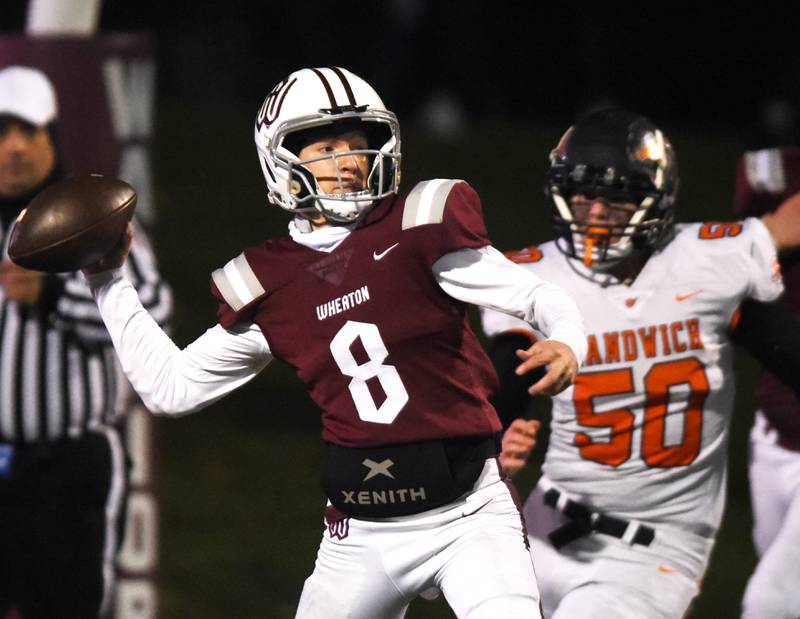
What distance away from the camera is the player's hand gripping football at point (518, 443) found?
425 centimetres

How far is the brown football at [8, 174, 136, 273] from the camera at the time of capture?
3887 mm

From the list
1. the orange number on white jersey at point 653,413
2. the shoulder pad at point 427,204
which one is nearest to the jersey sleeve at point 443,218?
the shoulder pad at point 427,204

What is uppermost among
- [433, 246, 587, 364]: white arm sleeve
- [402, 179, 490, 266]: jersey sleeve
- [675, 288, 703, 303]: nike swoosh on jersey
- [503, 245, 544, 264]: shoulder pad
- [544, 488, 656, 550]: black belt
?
[402, 179, 490, 266]: jersey sleeve

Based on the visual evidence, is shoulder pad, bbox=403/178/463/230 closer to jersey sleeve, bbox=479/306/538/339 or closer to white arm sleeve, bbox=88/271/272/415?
white arm sleeve, bbox=88/271/272/415

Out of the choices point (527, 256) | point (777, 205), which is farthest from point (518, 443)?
point (777, 205)

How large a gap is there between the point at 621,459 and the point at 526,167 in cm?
1014

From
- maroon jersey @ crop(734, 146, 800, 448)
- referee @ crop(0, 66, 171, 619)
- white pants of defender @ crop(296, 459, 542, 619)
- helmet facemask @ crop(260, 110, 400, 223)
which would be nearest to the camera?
white pants of defender @ crop(296, 459, 542, 619)

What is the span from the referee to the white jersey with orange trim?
1.43 m

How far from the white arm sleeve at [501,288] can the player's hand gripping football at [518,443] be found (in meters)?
0.62

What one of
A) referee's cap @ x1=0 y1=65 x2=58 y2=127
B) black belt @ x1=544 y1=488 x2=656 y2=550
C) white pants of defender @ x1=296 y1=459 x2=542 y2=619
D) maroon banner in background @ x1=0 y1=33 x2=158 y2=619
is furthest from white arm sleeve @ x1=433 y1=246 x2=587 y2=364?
maroon banner in background @ x1=0 y1=33 x2=158 y2=619

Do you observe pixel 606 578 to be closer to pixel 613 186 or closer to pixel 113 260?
pixel 613 186

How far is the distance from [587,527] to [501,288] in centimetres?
94

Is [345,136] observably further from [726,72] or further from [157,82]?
[726,72]

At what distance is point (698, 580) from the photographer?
14.3 ft
